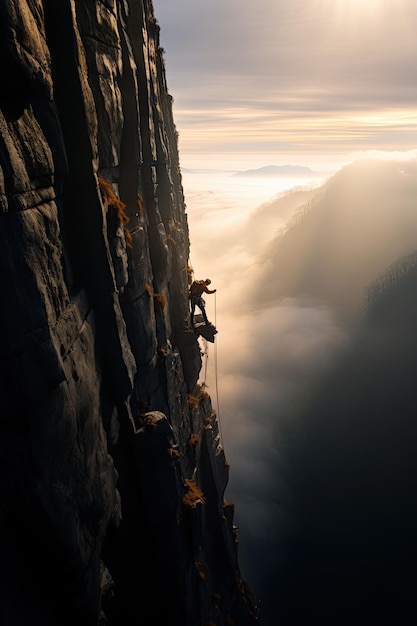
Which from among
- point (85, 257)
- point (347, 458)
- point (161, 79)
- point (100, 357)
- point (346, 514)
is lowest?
point (100, 357)

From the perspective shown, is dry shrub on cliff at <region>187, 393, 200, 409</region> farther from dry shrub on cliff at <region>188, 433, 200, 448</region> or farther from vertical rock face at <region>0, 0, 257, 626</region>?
vertical rock face at <region>0, 0, 257, 626</region>

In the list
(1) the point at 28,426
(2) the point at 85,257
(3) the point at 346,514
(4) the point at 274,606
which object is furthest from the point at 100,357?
(3) the point at 346,514

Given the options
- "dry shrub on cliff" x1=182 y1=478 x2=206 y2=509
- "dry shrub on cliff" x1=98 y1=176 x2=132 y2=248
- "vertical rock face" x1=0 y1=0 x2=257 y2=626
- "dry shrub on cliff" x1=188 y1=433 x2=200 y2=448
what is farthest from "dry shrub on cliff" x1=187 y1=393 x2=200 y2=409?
"dry shrub on cliff" x1=98 y1=176 x2=132 y2=248

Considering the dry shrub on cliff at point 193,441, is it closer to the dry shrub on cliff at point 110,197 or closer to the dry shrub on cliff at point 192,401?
the dry shrub on cliff at point 192,401

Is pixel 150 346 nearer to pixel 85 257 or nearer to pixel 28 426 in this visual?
pixel 85 257

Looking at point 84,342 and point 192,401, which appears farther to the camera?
point 192,401

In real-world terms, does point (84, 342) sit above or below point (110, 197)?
below

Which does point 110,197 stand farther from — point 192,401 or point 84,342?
point 192,401

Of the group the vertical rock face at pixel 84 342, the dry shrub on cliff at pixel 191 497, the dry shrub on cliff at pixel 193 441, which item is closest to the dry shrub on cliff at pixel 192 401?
the dry shrub on cliff at pixel 193 441

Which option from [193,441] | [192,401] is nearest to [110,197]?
[192,401]

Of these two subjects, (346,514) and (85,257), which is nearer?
(85,257)
